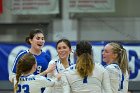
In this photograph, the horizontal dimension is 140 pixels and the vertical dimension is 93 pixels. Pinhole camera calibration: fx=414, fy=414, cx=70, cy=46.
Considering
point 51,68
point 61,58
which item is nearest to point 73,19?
point 61,58

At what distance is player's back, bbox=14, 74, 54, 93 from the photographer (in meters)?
4.34

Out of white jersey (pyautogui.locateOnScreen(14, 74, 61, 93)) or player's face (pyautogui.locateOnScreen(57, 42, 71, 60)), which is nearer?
white jersey (pyautogui.locateOnScreen(14, 74, 61, 93))

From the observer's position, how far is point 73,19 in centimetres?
1138

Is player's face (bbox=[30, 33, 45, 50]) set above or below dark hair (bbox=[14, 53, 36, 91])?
above

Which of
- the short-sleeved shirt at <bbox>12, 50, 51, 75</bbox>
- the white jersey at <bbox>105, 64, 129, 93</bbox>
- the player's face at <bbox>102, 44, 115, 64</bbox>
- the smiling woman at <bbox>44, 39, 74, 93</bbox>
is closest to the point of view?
the white jersey at <bbox>105, 64, 129, 93</bbox>

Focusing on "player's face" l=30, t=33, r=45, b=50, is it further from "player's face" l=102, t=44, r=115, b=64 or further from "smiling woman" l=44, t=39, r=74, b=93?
"player's face" l=102, t=44, r=115, b=64

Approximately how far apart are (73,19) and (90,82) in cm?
725

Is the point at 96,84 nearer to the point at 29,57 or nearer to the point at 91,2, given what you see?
the point at 29,57

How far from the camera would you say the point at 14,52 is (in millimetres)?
10062

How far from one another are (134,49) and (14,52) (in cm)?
291

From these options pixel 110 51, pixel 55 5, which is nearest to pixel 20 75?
pixel 110 51

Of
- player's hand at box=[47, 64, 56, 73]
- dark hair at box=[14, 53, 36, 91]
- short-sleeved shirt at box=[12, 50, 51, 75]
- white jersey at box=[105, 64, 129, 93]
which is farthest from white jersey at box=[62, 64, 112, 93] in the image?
short-sleeved shirt at box=[12, 50, 51, 75]

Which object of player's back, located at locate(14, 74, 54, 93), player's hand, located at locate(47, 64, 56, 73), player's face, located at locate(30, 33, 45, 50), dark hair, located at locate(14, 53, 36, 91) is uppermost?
player's face, located at locate(30, 33, 45, 50)

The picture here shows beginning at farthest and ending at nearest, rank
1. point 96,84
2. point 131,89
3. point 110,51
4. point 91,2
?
point 91,2 → point 131,89 → point 110,51 → point 96,84
